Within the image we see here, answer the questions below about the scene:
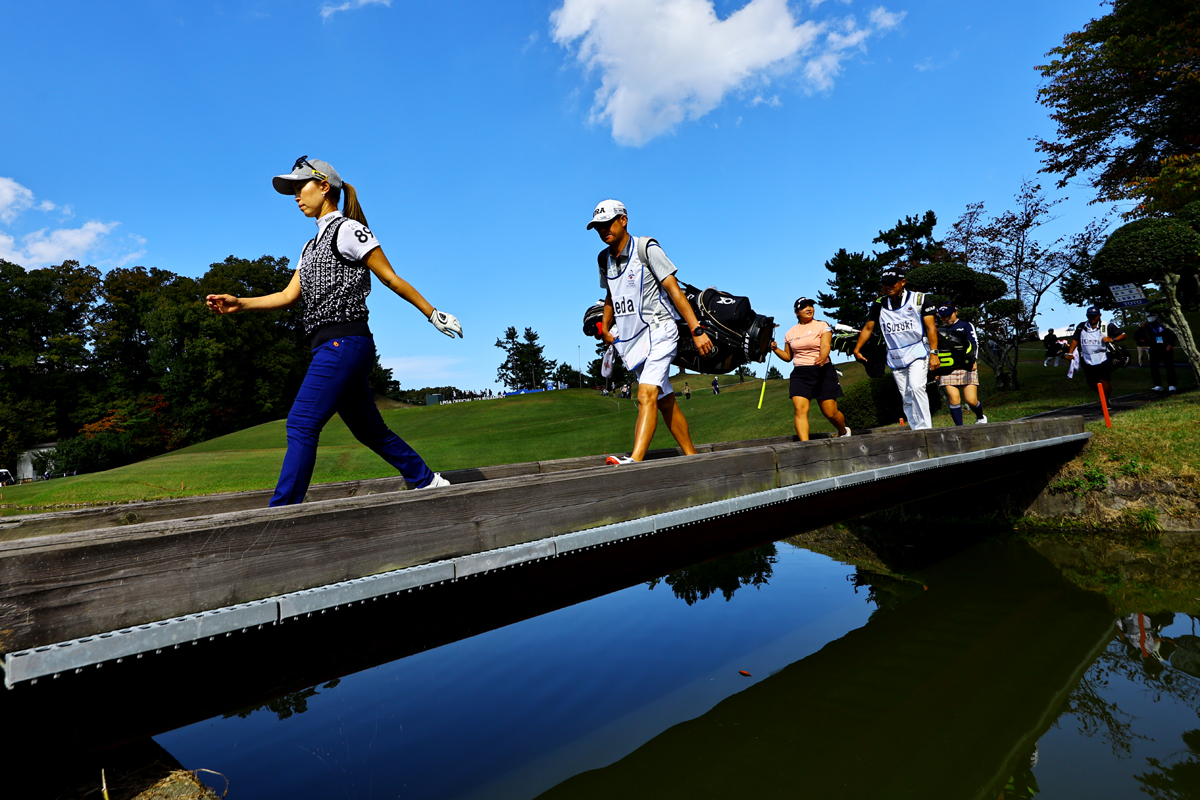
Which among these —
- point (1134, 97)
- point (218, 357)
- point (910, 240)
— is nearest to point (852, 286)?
point (910, 240)

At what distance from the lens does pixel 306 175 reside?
3145mm

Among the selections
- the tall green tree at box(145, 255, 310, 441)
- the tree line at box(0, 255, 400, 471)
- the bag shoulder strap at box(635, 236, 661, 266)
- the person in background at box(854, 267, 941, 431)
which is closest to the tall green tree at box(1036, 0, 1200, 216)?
the person in background at box(854, 267, 941, 431)

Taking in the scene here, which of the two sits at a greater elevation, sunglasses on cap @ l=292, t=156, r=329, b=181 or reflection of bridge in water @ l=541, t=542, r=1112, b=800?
sunglasses on cap @ l=292, t=156, r=329, b=181

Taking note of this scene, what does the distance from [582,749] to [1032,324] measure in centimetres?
2329

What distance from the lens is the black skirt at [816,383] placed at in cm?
711

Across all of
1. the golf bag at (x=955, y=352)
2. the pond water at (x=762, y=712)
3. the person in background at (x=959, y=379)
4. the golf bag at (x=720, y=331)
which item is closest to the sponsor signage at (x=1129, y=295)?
the person in background at (x=959, y=379)

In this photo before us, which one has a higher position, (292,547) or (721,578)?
(292,547)

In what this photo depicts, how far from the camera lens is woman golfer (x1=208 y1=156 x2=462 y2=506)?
278cm

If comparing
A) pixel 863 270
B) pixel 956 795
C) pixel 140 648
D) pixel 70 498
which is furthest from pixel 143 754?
pixel 863 270

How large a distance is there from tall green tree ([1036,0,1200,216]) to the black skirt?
11.8 meters

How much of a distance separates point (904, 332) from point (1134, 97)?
1915cm

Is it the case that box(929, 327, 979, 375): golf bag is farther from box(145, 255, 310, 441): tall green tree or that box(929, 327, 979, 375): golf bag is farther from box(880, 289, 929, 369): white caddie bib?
box(145, 255, 310, 441): tall green tree

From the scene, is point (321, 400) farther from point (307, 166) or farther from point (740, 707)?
point (740, 707)

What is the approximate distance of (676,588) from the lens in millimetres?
6516
